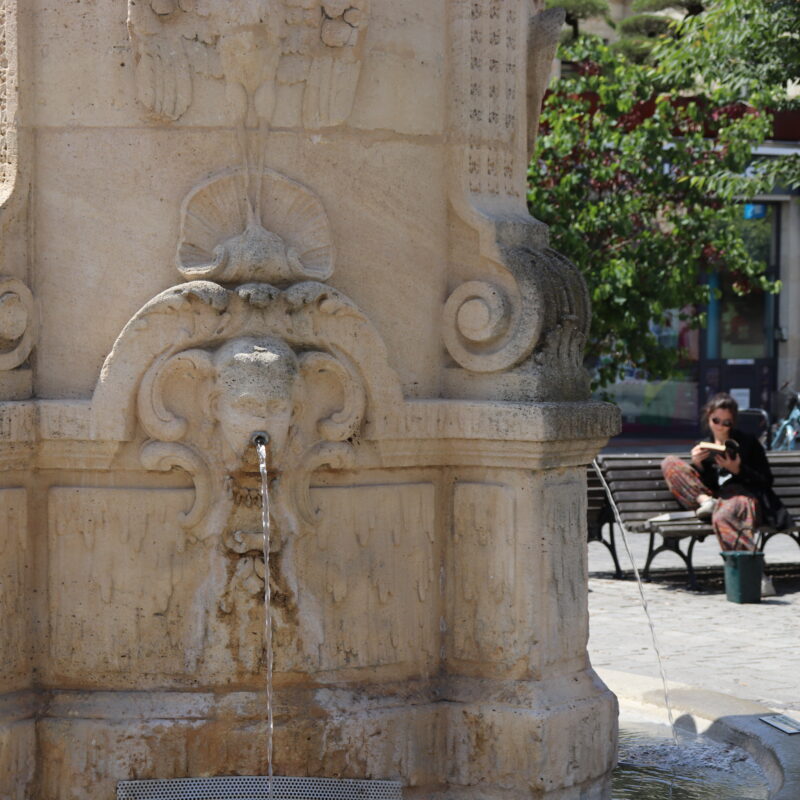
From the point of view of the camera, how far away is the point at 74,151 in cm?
515

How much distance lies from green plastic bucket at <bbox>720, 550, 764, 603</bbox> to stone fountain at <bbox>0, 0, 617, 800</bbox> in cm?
552

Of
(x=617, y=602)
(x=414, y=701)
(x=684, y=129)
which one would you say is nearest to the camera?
(x=414, y=701)

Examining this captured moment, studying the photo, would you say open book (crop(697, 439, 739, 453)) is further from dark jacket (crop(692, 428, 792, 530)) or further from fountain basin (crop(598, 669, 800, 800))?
fountain basin (crop(598, 669, 800, 800))

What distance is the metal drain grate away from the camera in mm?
5043

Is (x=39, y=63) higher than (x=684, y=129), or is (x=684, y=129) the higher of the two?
(x=684, y=129)

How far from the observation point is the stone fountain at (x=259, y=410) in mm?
5070

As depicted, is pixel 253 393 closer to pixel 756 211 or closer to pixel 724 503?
pixel 724 503

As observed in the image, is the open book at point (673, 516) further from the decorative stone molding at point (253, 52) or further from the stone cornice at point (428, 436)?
the decorative stone molding at point (253, 52)

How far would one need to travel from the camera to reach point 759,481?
11484mm

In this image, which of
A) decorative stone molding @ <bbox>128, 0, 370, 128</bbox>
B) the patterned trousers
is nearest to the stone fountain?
decorative stone molding @ <bbox>128, 0, 370, 128</bbox>

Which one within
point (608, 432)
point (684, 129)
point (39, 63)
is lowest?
point (608, 432)

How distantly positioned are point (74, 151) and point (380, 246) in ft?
3.34

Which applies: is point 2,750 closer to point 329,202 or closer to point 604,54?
point 329,202

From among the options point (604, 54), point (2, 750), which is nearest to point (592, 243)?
point (604, 54)
